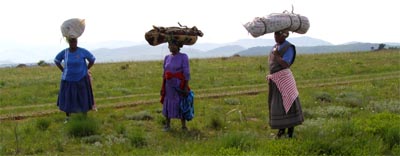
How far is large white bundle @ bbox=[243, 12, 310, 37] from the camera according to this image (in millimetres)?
7660

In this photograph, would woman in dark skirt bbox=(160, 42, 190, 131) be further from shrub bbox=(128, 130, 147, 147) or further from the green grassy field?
shrub bbox=(128, 130, 147, 147)

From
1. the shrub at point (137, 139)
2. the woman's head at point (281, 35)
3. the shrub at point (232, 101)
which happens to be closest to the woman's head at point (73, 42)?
the shrub at point (137, 139)

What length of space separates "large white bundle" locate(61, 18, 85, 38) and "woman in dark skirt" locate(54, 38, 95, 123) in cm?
20

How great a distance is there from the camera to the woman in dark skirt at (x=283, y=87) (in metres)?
7.82

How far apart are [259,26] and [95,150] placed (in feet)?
10.2

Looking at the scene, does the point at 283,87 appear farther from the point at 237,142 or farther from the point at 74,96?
the point at 74,96

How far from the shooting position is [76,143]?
26.8ft

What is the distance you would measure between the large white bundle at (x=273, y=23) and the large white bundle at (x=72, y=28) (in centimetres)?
354

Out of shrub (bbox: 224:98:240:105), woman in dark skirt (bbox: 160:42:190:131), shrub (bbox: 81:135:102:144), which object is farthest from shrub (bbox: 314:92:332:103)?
shrub (bbox: 81:135:102:144)

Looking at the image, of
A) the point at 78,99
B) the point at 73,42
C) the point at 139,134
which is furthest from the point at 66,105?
the point at 139,134

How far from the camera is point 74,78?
9898mm

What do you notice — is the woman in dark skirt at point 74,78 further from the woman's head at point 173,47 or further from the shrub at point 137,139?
the shrub at point 137,139

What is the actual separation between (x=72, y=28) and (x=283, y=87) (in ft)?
14.0

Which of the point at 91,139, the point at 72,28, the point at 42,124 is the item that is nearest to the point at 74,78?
the point at 72,28
